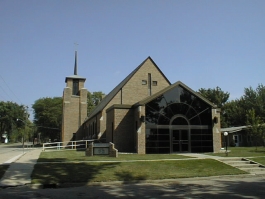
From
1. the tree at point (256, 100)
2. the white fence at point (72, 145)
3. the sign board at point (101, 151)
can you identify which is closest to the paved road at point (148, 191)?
the sign board at point (101, 151)

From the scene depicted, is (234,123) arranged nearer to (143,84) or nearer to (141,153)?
(143,84)

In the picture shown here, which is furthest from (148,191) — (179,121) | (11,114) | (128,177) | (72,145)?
(11,114)

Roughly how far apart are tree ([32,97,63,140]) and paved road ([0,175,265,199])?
6136cm

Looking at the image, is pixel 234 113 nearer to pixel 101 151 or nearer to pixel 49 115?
pixel 49 115

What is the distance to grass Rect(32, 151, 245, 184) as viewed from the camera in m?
12.7

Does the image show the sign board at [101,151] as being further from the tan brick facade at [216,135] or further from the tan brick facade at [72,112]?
the tan brick facade at [72,112]

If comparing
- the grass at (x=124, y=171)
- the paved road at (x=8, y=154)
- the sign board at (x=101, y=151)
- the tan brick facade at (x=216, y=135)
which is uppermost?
the tan brick facade at (x=216, y=135)

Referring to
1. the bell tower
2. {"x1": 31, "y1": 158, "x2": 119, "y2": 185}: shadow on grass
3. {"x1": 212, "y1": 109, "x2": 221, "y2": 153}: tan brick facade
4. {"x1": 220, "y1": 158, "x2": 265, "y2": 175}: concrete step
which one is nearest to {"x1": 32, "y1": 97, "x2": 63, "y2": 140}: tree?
the bell tower

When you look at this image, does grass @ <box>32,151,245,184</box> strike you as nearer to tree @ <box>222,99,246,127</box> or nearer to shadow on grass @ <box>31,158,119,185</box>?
shadow on grass @ <box>31,158,119,185</box>

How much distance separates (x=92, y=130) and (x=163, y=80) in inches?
526

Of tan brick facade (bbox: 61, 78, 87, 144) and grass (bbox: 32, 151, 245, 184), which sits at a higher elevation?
tan brick facade (bbox: 61, 78, 87, 144)

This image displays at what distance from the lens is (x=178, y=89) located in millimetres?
26891

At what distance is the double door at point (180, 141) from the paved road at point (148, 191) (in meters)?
13.5

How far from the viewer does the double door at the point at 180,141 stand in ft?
85.1
